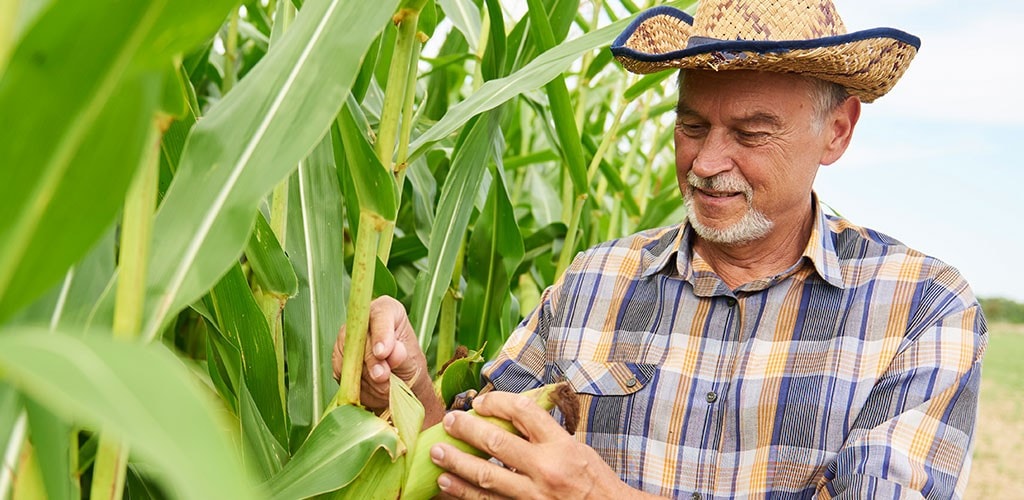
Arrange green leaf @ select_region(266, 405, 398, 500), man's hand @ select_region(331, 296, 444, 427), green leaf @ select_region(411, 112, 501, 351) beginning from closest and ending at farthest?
1. green leaf @ select_region(266, 405, 398, 500)
2. man's hand @ select_region(331, 296, 444, 427)
3. green leaf @ select_region(411, 112, 501, 351)

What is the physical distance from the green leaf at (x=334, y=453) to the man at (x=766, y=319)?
276 mm

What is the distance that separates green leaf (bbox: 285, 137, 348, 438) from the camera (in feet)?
2.89

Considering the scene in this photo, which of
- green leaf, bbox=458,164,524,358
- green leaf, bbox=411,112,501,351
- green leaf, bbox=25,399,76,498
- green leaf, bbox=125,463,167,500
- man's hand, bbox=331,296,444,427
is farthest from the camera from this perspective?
green leaf, bbox=458,164,524,358

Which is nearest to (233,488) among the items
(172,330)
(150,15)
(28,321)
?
(150,15)

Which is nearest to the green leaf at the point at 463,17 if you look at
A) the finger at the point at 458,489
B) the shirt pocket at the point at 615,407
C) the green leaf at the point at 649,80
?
the green leaf at the point at 649,80

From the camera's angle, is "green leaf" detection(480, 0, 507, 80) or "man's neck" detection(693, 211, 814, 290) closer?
"green leaf" detection(480, 0, 507, 80)

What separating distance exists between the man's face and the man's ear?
0.03 meters

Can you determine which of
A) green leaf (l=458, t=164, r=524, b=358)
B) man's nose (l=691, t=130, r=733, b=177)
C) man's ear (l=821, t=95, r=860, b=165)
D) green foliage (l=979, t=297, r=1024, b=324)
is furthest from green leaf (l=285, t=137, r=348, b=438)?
green foliage (l=979, t=297, r=1024, b=324)

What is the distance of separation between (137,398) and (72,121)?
0.11 meters

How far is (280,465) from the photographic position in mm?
828

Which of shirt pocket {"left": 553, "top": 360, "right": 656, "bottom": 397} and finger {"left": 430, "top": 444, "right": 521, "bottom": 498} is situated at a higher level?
finger {"left": 430, "top": 444, "right": 521, "bottom": 498}

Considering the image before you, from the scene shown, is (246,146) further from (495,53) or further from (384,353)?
(495,53)

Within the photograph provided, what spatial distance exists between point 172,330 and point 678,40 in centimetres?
77

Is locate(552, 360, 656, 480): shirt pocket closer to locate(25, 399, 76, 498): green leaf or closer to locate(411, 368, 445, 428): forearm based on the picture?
locate(411, 368, 445, 428): forearm
